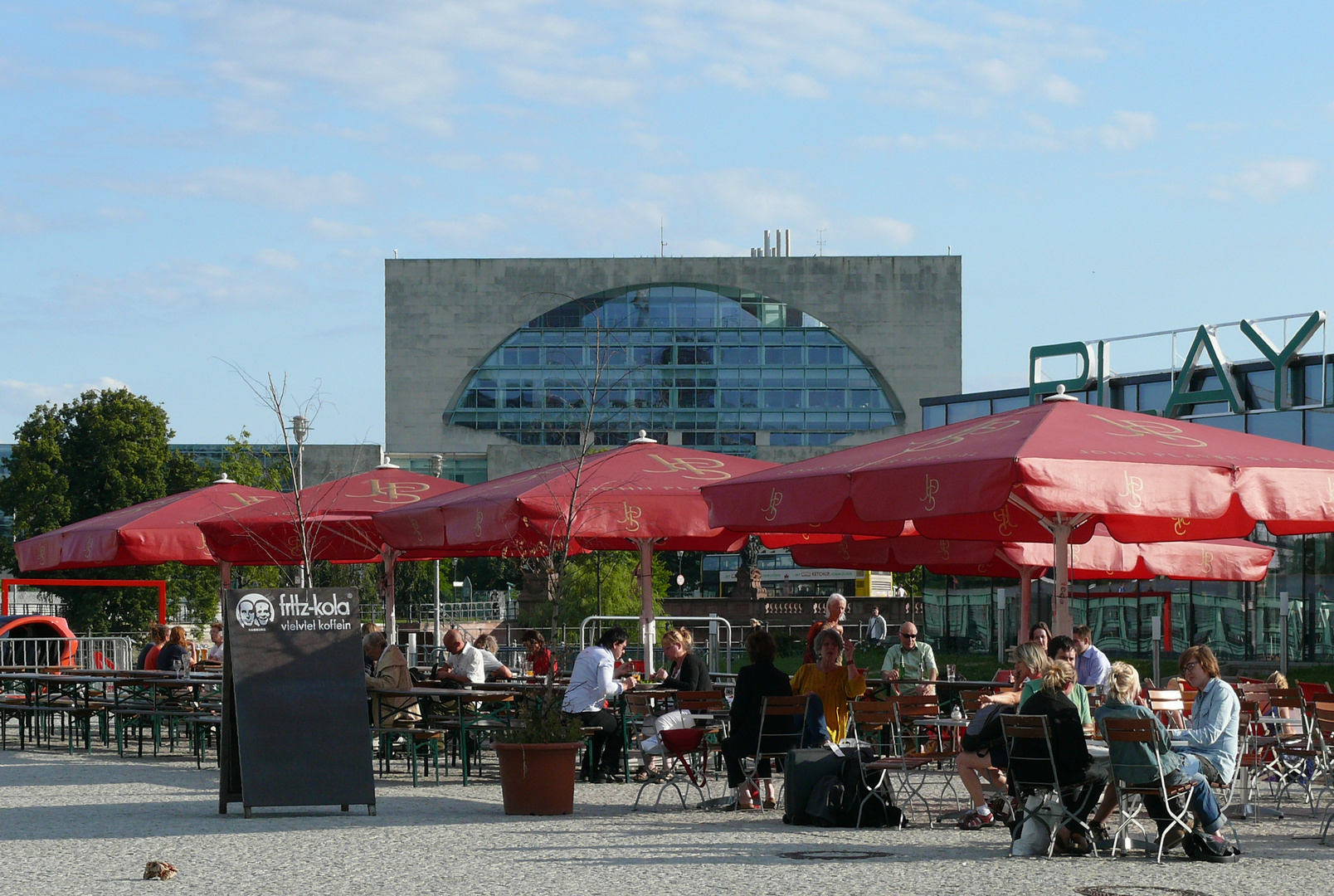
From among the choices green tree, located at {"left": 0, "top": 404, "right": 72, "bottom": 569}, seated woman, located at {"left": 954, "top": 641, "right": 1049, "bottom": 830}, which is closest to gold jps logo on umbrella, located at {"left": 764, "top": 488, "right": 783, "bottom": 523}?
seated woman, located at {"left": 954, "top": 641, "right": 1049, "bottom": 830}

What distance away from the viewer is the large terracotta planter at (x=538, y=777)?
11.3m

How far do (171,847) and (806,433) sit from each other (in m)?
92.3

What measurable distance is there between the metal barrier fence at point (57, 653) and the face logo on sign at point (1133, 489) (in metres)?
17.4

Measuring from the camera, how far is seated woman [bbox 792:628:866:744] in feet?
40.2

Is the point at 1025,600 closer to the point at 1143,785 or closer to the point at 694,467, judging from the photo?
the point at 694,467

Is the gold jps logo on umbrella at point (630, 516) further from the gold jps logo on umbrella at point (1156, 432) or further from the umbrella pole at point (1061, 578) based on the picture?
the gold jps logo on umbrella at point (1156, 432)

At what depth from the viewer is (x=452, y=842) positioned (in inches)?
389

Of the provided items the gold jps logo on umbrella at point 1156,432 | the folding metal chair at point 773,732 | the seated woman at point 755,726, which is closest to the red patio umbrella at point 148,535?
the seated woman at point 755,726

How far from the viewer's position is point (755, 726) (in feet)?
39.0

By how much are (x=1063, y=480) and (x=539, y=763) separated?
13.9ft

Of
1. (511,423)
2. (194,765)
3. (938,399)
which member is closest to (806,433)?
(511,423)

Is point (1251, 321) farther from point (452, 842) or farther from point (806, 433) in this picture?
point (806, 433)

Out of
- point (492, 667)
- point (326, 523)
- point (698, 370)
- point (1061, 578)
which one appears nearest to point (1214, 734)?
point (1061, 578)

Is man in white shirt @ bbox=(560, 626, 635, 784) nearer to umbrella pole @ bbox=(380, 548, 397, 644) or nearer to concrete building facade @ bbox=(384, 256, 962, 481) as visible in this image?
umbrella pole @ bbox=(380, 548, 397, 644)
